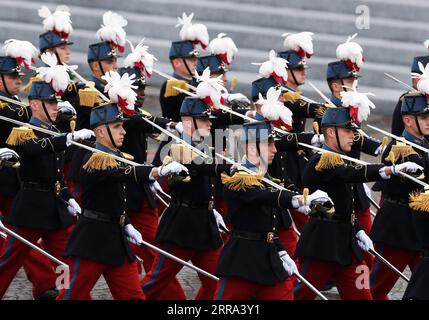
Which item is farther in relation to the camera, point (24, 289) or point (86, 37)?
point (86, 37)

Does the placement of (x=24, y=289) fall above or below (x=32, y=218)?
below

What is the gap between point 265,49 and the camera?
2178 cm

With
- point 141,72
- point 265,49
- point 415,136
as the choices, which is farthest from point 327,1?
point 415,136

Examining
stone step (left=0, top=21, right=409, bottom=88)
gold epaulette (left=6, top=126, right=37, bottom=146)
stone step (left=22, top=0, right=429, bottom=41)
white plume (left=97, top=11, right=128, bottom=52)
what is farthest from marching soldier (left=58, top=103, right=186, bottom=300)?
stone step (left=22, top=0, right=429, bottom=41)

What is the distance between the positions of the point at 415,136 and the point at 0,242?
12.4 feet

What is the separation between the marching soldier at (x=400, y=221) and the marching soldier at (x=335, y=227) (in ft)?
1.82

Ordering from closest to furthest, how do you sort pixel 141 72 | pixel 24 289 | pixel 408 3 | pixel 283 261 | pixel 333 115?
pixel 283 261, pixel 333 115, pixel 24 289, pixel 141 72, pixel 408 3

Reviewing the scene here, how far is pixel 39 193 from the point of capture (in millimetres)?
11969

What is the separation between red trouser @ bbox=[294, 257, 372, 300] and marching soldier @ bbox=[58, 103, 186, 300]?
4.33 ft

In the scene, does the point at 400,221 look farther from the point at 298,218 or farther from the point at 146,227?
the point at 146,227

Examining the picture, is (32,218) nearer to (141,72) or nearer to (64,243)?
(64,243)

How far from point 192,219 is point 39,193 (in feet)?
4.29

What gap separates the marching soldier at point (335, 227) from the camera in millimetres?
11117

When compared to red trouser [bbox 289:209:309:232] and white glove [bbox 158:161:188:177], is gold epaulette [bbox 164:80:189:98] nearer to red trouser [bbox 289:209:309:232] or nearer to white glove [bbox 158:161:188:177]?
red trouser [bbox 289:209:309:232]
